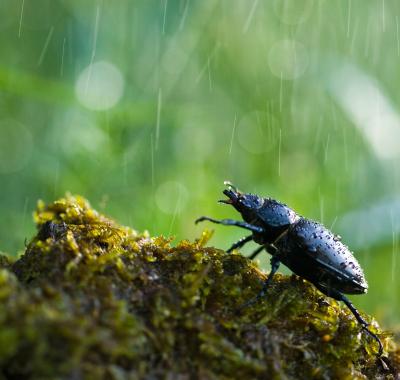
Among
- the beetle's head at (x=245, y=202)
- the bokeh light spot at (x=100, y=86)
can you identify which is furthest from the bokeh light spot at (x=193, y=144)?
the beetle's head at (x=245, y=202)

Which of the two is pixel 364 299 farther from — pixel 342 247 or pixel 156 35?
pixel 156 35

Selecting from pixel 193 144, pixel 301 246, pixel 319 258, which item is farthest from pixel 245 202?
pixel 193 144

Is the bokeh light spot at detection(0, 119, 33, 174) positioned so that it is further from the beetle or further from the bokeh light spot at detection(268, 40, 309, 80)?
the bokeh light spot at detection(268, 40, 309, 80)

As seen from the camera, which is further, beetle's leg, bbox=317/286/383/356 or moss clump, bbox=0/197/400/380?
beetle's leg, bbox=317/286/383/356

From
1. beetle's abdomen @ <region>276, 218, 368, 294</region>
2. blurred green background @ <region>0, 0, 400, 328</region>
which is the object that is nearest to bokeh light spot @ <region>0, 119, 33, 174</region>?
blurred green background @ <region>0, 0, 400, 328</region>

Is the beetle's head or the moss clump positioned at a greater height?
the beetle's head

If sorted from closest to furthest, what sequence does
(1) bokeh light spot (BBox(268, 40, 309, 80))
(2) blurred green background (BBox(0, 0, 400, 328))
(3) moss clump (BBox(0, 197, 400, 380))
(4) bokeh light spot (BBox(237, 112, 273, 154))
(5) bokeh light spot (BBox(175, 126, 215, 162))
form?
(3) moss clump (BBox(0, 197, 400, 380)) < (2) blurred green background (BBox(0, 0, 400, 328)) < (5) bokeh light spot (BBox(175, 126, 215, 162)) < (4) bokeh light spot (BBox(237, 112, 273, 154)) < (1) bokeh light spot (BBox(268, 40, 309, 80))

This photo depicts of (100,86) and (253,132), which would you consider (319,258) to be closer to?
(100,86)
